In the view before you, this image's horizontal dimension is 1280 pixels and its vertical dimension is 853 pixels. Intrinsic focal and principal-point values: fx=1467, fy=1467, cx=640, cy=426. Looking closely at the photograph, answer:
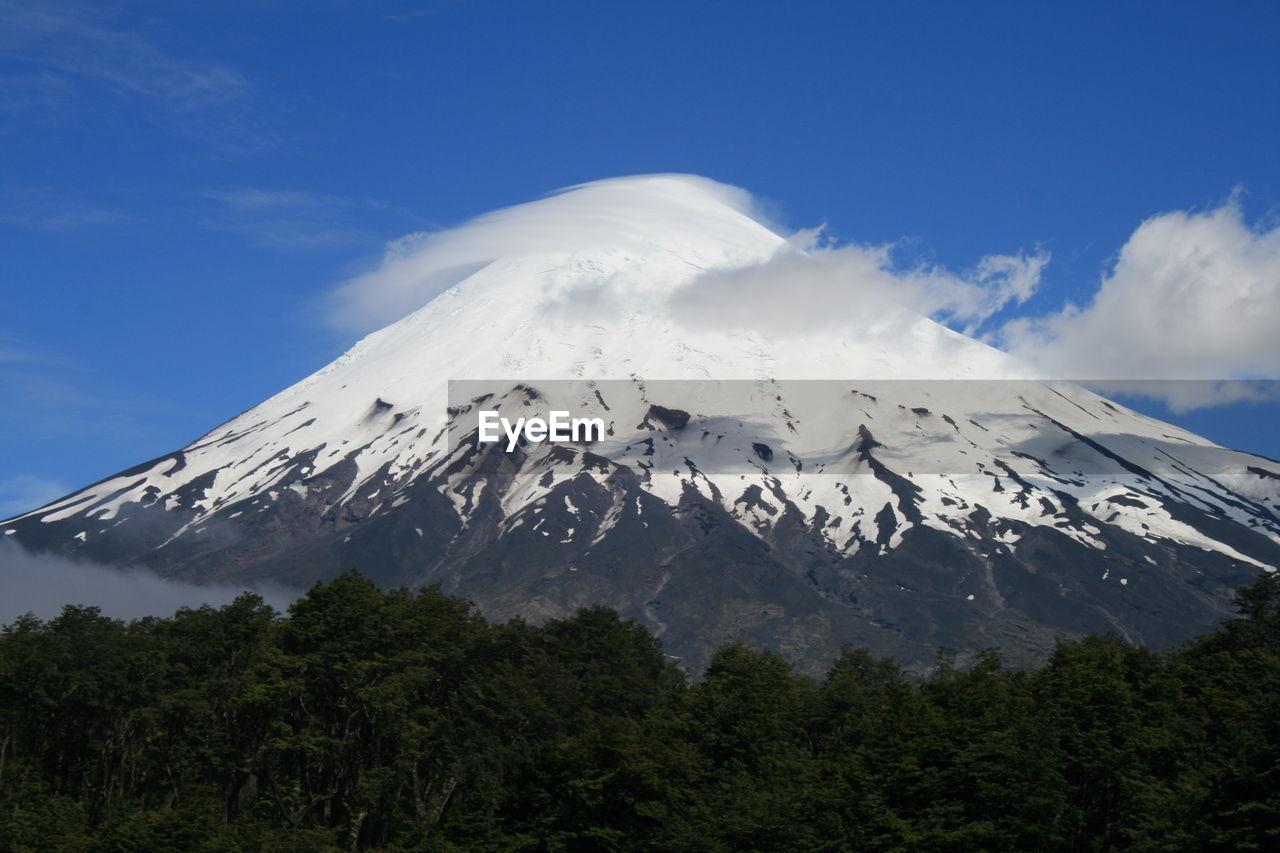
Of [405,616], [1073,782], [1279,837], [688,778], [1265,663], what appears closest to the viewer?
[1279,837]

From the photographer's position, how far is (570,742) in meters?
51.6

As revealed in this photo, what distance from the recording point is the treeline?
41500mm

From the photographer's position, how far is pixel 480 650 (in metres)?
62.6

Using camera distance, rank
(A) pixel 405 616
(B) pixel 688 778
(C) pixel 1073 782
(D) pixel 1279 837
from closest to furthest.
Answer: (D) pixel 1279 837 → (C) pixel 1073 782 → (B) pixel 688 778 → (A) pixel 405 616

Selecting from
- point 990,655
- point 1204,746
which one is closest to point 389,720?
point 990,655

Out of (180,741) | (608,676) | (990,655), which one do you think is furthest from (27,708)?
(990,655)

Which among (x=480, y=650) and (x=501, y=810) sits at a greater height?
(x=480, y=650)

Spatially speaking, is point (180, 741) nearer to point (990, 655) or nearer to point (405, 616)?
point (405, 616)

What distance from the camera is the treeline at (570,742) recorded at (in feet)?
136

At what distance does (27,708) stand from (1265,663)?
46.8 meters

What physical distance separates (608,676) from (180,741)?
57.8 feet

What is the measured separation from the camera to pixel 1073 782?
4522 cm

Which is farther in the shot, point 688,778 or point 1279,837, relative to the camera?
point 688,778

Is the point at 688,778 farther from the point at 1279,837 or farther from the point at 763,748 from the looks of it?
the point at 1279,837
